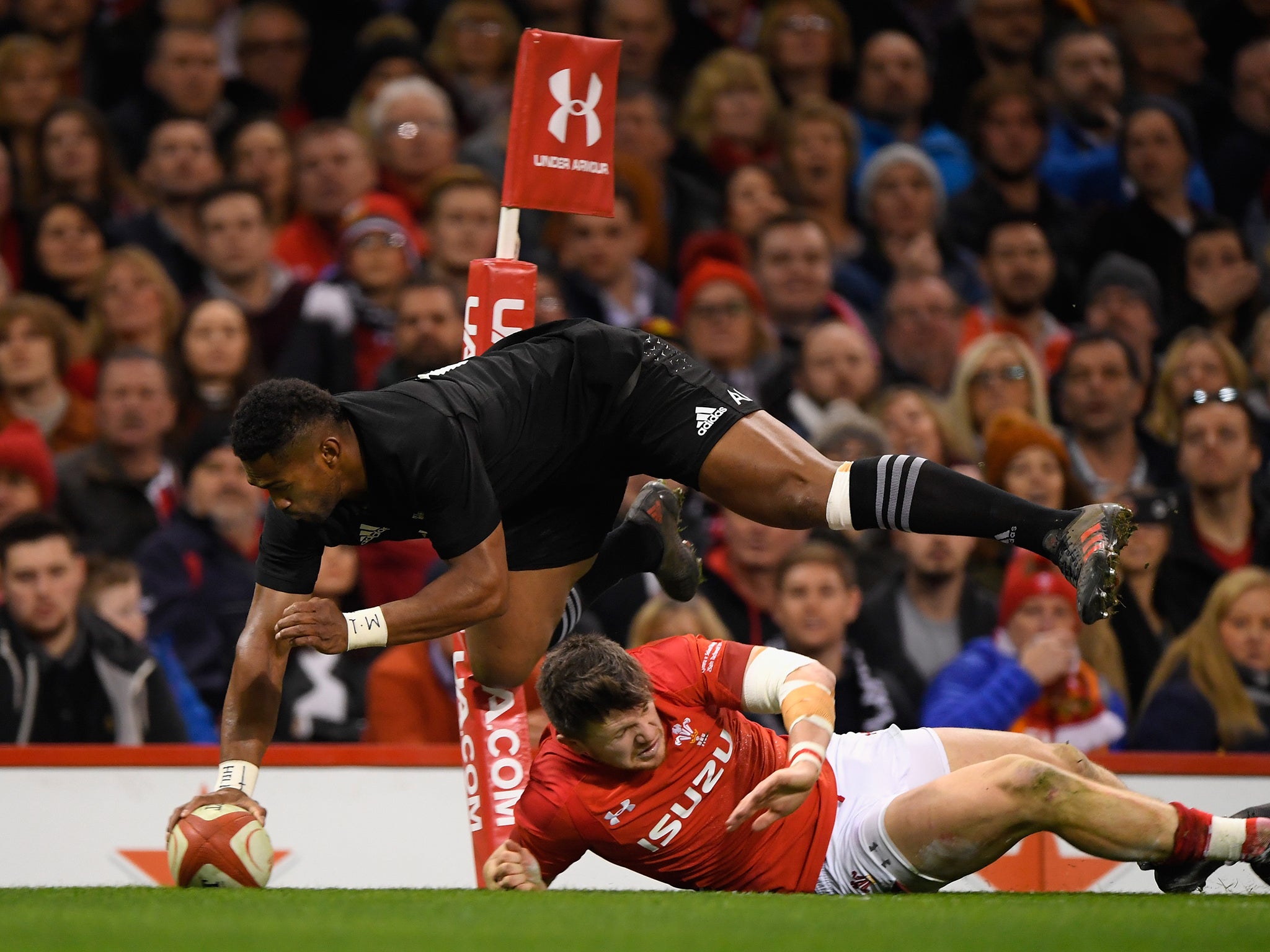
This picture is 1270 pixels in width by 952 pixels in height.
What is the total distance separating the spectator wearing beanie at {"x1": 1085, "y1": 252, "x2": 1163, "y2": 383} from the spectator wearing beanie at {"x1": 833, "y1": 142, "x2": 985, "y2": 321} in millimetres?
713

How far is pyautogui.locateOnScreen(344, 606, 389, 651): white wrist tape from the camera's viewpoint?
447 centimetres

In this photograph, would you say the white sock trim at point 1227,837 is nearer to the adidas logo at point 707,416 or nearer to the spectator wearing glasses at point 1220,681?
the adidas logo at point 707,416

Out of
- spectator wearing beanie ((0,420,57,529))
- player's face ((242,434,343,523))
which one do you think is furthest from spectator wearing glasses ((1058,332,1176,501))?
spectator wearing beanie ((0,420,57,529))

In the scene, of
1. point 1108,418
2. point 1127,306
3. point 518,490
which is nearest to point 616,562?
point 518,490

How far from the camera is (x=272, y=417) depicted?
14.6 feet

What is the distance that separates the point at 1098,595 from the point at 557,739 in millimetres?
1553

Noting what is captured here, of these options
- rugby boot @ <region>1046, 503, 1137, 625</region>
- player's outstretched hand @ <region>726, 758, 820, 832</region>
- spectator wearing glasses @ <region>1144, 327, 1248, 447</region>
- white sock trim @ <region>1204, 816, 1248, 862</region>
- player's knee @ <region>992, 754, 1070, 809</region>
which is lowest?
white sock trim @ <region>1204, 816, 1248, 862</region>

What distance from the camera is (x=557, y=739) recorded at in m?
4.86

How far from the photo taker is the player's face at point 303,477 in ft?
14.7

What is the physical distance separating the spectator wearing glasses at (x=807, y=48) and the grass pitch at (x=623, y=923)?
6.91m

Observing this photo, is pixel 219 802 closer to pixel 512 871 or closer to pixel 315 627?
pixel 315 627

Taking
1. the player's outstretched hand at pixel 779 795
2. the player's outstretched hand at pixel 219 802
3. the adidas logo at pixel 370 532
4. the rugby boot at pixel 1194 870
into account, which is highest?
the adidas logo at pixel 370 532

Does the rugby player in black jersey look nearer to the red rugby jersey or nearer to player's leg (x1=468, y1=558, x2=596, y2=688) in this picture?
player's leg (x1=468, y1=558, x2=596, y2=688)

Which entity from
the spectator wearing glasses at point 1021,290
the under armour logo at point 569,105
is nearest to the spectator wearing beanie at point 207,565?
the under armour logo at point 569,105
